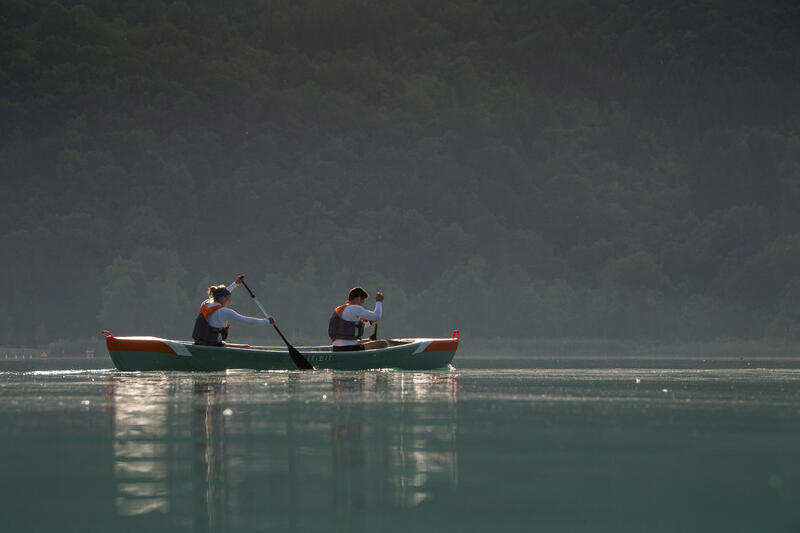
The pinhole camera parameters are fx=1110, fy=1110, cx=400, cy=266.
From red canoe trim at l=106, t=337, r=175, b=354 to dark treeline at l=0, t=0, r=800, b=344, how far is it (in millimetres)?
79964

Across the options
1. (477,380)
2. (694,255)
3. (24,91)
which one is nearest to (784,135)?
(694,255)

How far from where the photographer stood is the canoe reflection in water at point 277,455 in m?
6.95

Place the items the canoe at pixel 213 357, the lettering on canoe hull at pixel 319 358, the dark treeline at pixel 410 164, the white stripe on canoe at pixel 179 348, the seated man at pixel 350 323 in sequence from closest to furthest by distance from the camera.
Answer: the white stripe on canoe at pixel 179 348 → the canoe at pixel 213 357 → the lettering on canoe hull at pixel 319 358 → the seated man at pixel 350 323 → the dark treeline at pixel 410 164

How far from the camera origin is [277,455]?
9117 mm

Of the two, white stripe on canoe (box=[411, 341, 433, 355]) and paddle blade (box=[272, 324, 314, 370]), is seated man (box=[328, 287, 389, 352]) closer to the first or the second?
paddle blade (box=[272, 324, 314, 370])

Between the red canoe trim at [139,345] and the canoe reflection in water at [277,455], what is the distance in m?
7.35

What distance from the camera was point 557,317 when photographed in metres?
114

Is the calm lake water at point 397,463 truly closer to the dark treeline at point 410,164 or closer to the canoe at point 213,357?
the canoe at point 213,357

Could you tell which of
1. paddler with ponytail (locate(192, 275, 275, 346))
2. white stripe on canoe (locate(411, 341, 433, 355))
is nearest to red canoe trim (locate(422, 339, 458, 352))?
white stripe on canoe (locate(411, 341, 433, 355))

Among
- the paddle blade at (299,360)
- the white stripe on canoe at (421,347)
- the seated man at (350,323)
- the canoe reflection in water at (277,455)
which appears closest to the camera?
the canoe reflection in water at (277,455)

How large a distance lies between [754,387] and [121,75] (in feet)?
462

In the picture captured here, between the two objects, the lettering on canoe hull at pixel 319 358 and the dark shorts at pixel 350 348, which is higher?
the dark shorts at pixel 350 348

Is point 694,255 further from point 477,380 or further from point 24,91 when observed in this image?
point 477,380

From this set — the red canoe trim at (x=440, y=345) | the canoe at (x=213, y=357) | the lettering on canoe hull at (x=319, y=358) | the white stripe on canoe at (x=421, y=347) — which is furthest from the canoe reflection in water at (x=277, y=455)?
the red canoe trim at (x=440, y=345)
